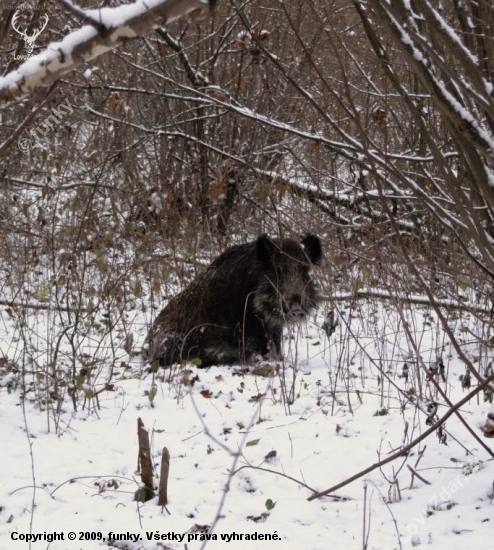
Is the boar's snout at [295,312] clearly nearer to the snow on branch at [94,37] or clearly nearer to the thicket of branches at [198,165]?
the thicket of branches at [198,165]

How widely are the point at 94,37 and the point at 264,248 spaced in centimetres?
489

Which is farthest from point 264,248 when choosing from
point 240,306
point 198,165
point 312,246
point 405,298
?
point 198,165

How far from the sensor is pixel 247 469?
385 cm

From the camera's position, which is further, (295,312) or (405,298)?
(295,312)

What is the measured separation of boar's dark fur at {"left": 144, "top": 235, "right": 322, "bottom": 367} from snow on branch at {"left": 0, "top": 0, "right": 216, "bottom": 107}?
4761 millimetres

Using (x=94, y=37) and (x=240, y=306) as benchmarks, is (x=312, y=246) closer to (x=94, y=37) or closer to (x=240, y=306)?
(x=240, y=306)

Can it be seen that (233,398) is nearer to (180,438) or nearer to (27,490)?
(180,438)

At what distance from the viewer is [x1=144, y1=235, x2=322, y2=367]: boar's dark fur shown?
613 cm

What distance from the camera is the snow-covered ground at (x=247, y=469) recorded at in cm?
315

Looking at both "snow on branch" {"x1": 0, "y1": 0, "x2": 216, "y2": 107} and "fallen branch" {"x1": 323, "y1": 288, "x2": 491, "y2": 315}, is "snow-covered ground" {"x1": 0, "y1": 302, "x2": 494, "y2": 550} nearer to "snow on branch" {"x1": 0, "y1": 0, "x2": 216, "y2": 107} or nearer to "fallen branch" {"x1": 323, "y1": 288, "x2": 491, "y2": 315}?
"fallen branch" {"x1": 323, "y1": 288, "x2": 491, "y2": 315}

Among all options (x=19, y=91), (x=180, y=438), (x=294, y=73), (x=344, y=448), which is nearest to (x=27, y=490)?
(x=180, y=438)

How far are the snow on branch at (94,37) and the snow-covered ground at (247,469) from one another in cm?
151
